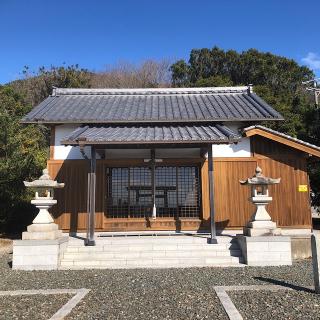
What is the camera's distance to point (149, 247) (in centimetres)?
970

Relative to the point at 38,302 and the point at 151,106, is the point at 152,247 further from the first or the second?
the point at 151,106

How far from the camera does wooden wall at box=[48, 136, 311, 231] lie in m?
11.7

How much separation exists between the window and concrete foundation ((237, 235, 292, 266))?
3114 millimetres

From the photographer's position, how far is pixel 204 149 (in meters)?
11.6

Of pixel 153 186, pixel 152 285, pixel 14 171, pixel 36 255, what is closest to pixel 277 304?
pixel 152 285

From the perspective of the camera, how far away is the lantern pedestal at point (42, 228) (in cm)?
910

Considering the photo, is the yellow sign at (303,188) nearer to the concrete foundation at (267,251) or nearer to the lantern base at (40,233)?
the concrete foundation at (267,251)

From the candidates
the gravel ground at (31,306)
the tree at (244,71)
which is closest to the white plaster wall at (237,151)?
the gravel ground at (31,306)

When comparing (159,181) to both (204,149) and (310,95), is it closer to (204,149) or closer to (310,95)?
(204,149)

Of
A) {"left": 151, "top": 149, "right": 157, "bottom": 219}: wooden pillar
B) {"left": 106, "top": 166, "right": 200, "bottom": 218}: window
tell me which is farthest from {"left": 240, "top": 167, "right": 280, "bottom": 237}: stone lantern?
{"left": 151, "top": 149, "right": 157, "bottom": 219}: wooden pillar

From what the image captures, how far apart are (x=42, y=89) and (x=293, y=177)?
75.9 ft

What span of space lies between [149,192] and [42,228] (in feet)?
12.6

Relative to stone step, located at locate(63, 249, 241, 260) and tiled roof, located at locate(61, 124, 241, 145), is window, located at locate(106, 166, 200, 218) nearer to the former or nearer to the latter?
tiled roof, located at locate(61, 124, 241, 145)

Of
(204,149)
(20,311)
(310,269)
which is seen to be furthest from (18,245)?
(310,269)
